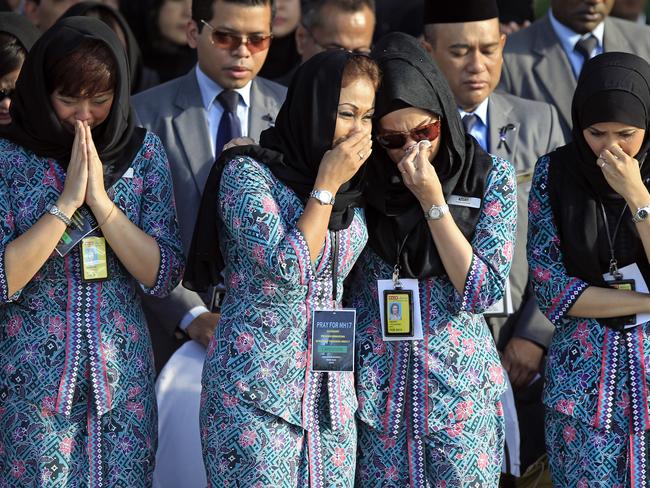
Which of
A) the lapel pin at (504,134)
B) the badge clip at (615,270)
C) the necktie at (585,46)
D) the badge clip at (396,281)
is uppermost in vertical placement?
the necktie at (585,46)

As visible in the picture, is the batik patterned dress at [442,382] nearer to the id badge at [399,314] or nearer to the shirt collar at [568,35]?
the id badge at [399,314]

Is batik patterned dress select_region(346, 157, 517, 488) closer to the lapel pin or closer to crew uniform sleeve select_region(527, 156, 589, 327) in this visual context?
crew uniform sleeve select_region(527, 156, 589, 327)

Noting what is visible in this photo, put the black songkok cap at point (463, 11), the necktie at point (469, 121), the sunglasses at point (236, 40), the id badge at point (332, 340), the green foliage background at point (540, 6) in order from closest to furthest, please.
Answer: the id badge at point (332, 340) < the sunglasses at point (236, 40) < the necktie at point (469, 121) < the black songkok cap at point (463, 11) < the green foliage background at point (540, 6)

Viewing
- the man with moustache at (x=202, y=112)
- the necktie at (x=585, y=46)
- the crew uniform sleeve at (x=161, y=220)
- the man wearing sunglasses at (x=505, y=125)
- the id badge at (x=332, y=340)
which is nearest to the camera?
the id badge at (x=332, y=340)

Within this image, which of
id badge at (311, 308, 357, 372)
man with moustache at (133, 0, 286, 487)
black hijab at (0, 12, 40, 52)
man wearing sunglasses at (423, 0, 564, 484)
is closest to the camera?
id badge at (311, 308, 357, 372)

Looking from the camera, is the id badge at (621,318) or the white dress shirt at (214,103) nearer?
the id badge at (621,318)

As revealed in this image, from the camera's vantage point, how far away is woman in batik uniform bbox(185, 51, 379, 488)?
353 centimetres

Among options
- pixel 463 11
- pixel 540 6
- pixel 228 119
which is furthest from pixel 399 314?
pixel 540 6

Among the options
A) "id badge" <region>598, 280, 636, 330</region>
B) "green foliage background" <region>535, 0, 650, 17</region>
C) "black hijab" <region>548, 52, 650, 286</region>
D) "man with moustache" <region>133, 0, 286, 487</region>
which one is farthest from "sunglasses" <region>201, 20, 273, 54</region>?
"green foliage background" <region>535, 0, 650, 17</region>

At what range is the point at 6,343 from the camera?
372 cm

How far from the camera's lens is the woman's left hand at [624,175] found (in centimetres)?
369

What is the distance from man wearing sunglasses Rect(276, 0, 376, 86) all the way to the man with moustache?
0.65 metres

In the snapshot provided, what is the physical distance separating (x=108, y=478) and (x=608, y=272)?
1.72m

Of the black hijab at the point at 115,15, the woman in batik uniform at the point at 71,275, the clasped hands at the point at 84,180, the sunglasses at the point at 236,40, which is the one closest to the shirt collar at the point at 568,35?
the sunglasses at the point at 236,40
